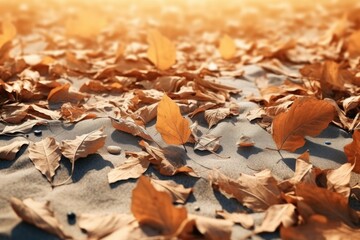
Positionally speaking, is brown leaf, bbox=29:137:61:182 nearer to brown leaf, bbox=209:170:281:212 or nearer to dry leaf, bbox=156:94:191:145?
dry leaf, bbox=156:94:191:145

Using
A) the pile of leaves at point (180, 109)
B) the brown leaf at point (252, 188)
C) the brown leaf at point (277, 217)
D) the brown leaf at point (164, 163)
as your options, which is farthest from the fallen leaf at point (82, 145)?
the brown leaf at point (277, 217)

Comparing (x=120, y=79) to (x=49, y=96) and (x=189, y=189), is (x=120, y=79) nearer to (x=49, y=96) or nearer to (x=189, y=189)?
(x=49, y=96)

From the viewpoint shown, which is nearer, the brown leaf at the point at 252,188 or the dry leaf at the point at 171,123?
the brown leaf at the point at 252,188

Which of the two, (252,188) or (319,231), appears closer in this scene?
(319,231)

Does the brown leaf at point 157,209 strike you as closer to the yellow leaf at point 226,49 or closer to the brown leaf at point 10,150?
the brown leaf at point 10,150

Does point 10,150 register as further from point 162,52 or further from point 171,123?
point 162,52

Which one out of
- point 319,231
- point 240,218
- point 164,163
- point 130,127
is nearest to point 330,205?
point 319,231

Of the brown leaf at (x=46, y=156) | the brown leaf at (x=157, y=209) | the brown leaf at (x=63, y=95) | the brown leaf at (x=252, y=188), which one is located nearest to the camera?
the brown leaf at (x=157, y=209)

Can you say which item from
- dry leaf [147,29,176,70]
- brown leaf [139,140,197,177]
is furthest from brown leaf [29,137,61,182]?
dry leaf [147,29,176,70]
